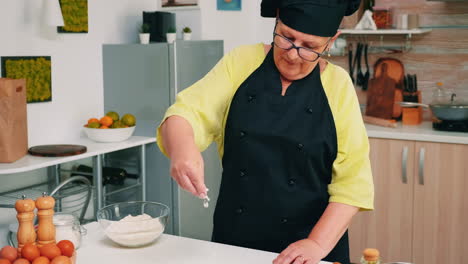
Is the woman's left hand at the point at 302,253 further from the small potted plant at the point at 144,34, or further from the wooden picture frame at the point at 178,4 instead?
the wooden picture frame at the point at 178,4

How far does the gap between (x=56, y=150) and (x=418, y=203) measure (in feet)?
6.86

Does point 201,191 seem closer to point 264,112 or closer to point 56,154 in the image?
point 264,112

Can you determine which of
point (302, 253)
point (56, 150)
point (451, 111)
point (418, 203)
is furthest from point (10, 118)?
point (451, 111)

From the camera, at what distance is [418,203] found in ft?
12.5

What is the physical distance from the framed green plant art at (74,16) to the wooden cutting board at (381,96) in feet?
6.22

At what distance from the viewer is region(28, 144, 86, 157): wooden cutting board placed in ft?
11.2

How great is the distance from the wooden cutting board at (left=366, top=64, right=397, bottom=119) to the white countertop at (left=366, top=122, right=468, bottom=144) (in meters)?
0.17

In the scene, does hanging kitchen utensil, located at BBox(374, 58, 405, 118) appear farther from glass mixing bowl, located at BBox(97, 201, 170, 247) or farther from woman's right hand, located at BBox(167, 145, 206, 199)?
woman's right hand, located at BBox(167, 145, 206, 199)

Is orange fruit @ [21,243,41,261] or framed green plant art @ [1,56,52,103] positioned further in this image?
framed green plant art @ [1,56,52,103]

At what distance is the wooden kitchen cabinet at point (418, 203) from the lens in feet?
12.1

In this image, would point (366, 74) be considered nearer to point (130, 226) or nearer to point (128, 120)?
point (128, 120)

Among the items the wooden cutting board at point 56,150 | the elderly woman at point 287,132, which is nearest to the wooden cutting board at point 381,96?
the wooden cutting board at point 56,150

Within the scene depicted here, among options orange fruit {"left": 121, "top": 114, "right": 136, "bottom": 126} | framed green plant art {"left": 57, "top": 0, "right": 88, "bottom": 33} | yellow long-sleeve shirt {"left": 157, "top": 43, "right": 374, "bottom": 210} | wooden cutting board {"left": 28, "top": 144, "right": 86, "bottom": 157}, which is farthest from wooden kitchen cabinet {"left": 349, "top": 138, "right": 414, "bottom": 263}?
yellow long-sleeve shirt {"left": 157, "top": 43, "right": 374, "bottom": 210}

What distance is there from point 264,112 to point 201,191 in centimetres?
47
